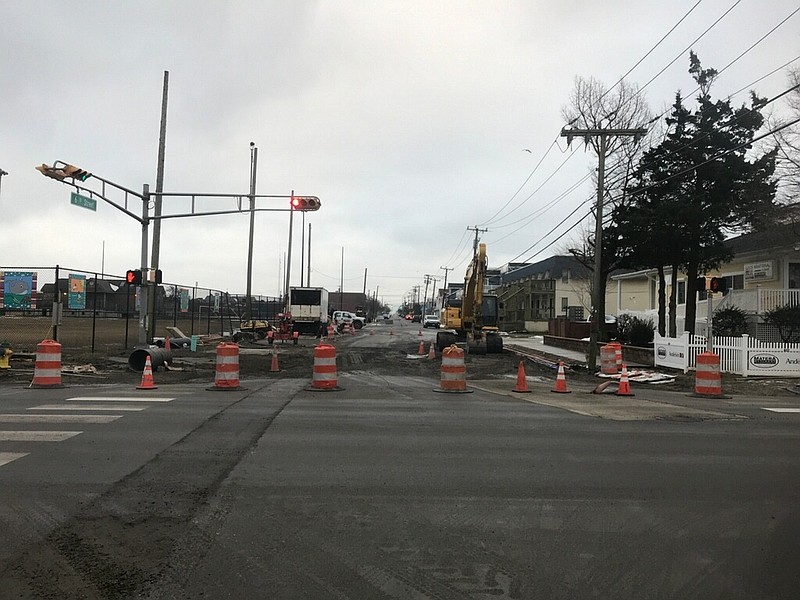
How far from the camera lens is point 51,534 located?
16.3 ft

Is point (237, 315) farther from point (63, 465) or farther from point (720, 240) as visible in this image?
point (63, 465)

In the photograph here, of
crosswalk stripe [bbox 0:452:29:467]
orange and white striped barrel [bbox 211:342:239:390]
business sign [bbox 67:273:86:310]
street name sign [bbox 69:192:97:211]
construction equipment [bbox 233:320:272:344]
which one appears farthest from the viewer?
construction equipment [bbox 233:320:272:344]

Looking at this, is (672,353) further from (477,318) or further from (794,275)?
(794,275)

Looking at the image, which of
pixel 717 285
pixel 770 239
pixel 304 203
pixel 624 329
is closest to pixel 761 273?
pixel 770 239

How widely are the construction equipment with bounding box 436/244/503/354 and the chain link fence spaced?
519 inches

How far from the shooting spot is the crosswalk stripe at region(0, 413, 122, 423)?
970cm

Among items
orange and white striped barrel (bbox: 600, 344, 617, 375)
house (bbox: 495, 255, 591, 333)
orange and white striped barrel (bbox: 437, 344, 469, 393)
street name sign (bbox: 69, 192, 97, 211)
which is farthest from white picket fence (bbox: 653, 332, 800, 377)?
house (bbox: 495, 255, 591, 333)

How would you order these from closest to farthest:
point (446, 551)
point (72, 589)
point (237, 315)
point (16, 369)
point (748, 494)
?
point (72, 589)
point (446, 551)
point (748, 494)
point (16, 369)
point (237, 315)

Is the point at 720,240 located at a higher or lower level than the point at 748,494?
higher

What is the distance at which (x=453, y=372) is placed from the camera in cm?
1484

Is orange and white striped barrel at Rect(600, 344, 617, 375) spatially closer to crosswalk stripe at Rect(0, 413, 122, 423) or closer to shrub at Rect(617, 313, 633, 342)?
shrub at Rect(617, 313, 633, 342)

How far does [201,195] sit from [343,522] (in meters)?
19.9

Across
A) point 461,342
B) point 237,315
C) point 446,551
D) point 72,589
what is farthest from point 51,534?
point 237,315

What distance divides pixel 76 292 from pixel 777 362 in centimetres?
2361
